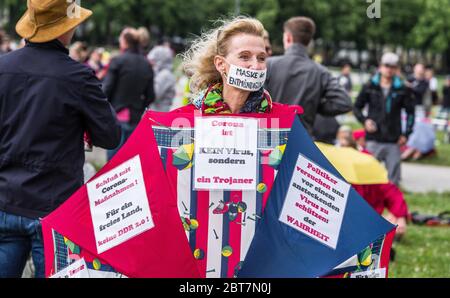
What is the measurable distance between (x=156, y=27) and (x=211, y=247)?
75.9m

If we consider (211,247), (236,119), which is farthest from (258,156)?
(211,247)

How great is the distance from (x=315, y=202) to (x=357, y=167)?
3299mm

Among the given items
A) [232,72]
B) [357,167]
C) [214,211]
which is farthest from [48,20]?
[357,167]

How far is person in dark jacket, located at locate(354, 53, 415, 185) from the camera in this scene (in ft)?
35.8

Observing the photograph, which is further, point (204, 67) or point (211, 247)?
point (204, 67)

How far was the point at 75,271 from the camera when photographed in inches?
140

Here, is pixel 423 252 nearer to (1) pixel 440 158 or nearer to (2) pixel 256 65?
(2) pixel 256 65

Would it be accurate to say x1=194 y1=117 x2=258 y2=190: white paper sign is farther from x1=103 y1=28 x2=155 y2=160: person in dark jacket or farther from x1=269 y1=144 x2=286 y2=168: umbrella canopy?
x1=103 y1=28 x2=155 y2=160: person in dark jacket

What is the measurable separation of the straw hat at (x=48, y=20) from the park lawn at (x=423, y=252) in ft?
13.8

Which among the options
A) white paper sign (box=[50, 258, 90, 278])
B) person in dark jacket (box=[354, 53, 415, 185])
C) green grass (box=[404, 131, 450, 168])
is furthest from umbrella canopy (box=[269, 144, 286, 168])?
green grass (box=[404, 131, 450, 168])

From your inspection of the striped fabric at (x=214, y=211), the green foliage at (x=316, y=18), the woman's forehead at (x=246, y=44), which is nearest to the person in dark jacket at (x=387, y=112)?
the woman's forehead at (x=246, y=44)

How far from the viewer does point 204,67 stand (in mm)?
4176

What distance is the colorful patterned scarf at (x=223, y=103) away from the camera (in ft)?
12.6
